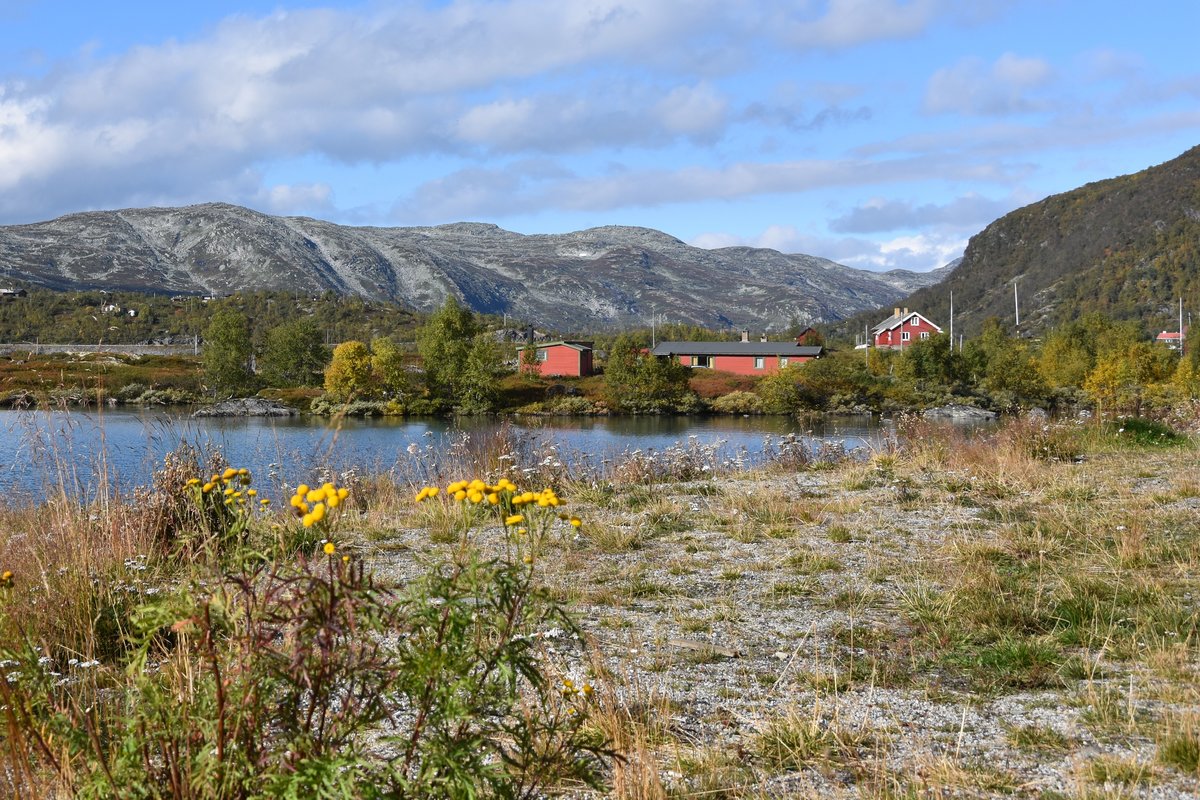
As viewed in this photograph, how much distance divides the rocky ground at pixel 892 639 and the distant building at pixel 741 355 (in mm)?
71957

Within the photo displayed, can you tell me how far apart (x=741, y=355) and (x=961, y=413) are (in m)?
29.2

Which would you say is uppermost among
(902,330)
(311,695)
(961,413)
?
(902,330)

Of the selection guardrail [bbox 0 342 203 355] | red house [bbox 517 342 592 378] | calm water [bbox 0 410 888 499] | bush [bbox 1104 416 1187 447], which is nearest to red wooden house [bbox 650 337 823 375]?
red house [bbox 517 342 592 378]

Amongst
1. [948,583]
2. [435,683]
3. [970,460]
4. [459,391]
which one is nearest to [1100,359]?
[459,391]

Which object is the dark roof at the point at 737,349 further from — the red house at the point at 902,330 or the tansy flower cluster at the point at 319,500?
the tansy flower cluster at the point at 319,500

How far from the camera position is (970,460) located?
12.9m

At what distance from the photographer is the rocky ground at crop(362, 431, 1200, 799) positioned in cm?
Result: 350

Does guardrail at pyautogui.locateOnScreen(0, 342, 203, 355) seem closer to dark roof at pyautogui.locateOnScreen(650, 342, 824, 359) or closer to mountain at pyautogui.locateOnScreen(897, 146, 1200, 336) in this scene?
dark roof at pyautogui.locateOnScreen(650, 342, 824, 359)

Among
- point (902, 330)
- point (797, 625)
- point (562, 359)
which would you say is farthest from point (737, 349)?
point (797, 625)

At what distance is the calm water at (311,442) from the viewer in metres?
7.99

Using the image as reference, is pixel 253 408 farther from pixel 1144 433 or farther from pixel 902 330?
pixel 902 330

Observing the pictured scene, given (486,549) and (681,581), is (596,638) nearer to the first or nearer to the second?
(681,581)

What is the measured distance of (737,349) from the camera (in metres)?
86.1

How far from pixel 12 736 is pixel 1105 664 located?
471cm
